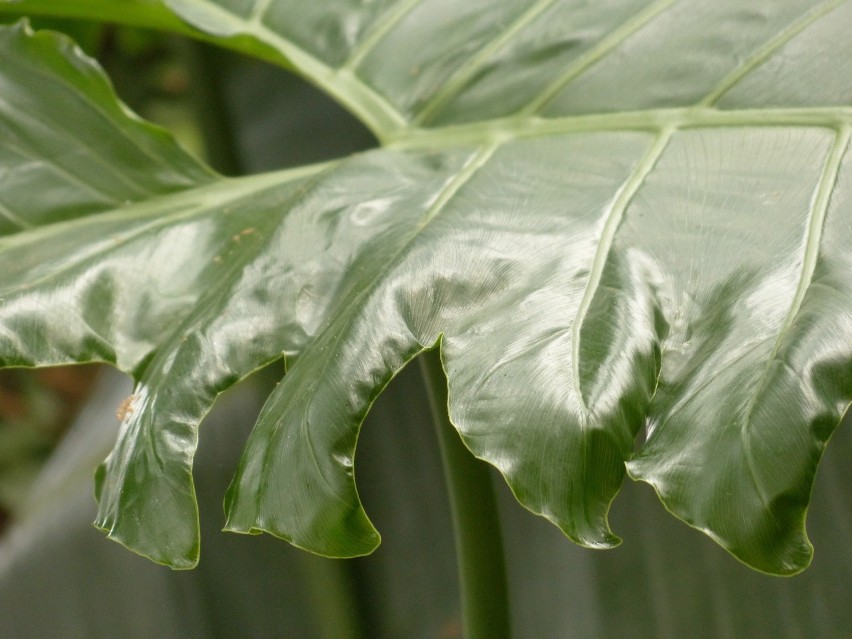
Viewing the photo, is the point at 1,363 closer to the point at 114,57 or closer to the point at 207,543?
the point at 207,543

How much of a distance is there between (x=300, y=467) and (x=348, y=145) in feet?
4.18

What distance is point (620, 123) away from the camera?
2.21ft

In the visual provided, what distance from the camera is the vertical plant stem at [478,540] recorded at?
72cm

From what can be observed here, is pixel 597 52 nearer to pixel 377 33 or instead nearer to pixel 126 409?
pixel 377 33

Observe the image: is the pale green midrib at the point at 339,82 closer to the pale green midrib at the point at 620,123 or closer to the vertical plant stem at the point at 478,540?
the pale green midrib at the point at 620,123

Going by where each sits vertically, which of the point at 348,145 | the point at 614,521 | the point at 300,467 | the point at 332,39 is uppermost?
the point at 332,39

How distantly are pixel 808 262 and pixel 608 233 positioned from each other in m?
0.12

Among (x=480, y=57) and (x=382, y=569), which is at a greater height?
(x=480, y=57)

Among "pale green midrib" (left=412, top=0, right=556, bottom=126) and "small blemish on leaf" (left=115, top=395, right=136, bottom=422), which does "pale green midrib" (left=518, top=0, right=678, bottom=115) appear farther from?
"small blemish on leaf" (left=115, top=395, right=136, bottom=422)

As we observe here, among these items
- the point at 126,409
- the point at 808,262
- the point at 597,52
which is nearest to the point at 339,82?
the point at 597,52

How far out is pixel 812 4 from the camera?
24.9 inches

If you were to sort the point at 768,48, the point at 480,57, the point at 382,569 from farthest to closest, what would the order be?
the point at 382,569 → the point at 480,57 → the point at 768,48

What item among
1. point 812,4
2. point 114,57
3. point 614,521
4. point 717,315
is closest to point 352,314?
point 717,315

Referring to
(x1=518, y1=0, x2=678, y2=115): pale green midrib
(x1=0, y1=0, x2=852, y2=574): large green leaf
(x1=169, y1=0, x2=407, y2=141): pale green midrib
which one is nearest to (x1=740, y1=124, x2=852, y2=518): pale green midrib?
(x1=0, y1=0, x2=852, y2=574): large green leaf
